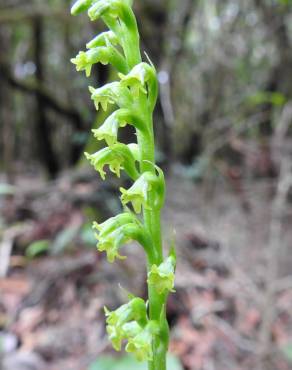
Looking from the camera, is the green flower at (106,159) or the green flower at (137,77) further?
the green flower at (106,159)

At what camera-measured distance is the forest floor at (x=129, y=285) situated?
3.35 m

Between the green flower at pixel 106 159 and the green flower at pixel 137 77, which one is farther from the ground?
the green flower at pixel 137 77

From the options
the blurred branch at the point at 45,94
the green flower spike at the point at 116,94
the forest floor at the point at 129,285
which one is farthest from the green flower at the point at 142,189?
the blurred branch at the point at 45,94

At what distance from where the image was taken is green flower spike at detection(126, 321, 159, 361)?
48.3 inches

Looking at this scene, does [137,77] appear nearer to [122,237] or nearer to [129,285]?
[122,237]

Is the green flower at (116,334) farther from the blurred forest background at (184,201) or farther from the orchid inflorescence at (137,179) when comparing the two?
the blurred forest background at (184,201)

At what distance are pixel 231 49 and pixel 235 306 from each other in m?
4.29

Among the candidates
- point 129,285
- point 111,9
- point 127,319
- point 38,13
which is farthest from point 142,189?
point 38,13

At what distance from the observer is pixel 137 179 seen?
1.27 metres

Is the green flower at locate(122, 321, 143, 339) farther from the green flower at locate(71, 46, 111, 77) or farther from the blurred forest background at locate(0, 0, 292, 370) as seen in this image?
the green flower at locate(71, 46, 111, 77)

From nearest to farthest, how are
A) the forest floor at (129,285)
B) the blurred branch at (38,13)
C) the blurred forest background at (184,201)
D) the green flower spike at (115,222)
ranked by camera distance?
the green flower spike at (115,222), the forest floor at (129,285), the blurred forest background at (184,201), the blurred branch at (38,13)

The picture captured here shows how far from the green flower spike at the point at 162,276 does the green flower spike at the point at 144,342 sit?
0.11 metres

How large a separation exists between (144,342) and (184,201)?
5411 mm

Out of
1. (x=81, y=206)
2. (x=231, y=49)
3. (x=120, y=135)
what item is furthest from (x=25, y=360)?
(x=231, y=49)
